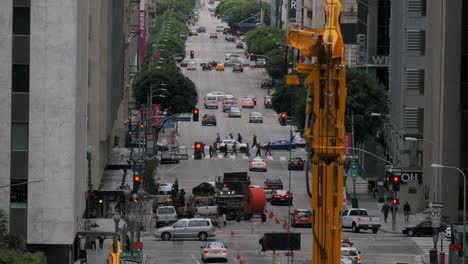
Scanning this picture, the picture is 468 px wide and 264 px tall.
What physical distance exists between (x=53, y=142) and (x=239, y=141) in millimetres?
85893

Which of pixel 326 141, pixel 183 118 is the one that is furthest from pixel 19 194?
pixel 183 118

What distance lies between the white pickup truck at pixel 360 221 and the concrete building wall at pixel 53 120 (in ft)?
103

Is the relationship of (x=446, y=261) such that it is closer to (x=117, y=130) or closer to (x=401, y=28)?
(x=401, y=28)

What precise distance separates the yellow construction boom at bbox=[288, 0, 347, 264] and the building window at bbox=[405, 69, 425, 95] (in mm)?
84102

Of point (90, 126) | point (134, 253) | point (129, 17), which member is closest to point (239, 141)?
point (129, 17)

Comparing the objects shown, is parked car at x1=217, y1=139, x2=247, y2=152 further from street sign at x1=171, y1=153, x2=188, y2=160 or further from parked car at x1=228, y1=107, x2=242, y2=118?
parked car at x1=228, y1=107, x2=242, y2=118

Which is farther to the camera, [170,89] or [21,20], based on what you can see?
[170,89]

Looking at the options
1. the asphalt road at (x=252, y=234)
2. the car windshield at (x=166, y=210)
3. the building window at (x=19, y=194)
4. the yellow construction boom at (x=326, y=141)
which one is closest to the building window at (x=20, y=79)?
the building window at (x=19, y=194)

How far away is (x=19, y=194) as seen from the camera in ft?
270

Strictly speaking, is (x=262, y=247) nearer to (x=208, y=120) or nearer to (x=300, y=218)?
(x=300, y=218)

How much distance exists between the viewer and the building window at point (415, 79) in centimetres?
13475

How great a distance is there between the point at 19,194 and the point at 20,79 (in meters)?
4.94

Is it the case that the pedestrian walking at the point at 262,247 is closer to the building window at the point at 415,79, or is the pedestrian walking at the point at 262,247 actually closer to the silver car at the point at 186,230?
the silver car at the point at 186,230

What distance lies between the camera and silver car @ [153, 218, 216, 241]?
4190 inches
